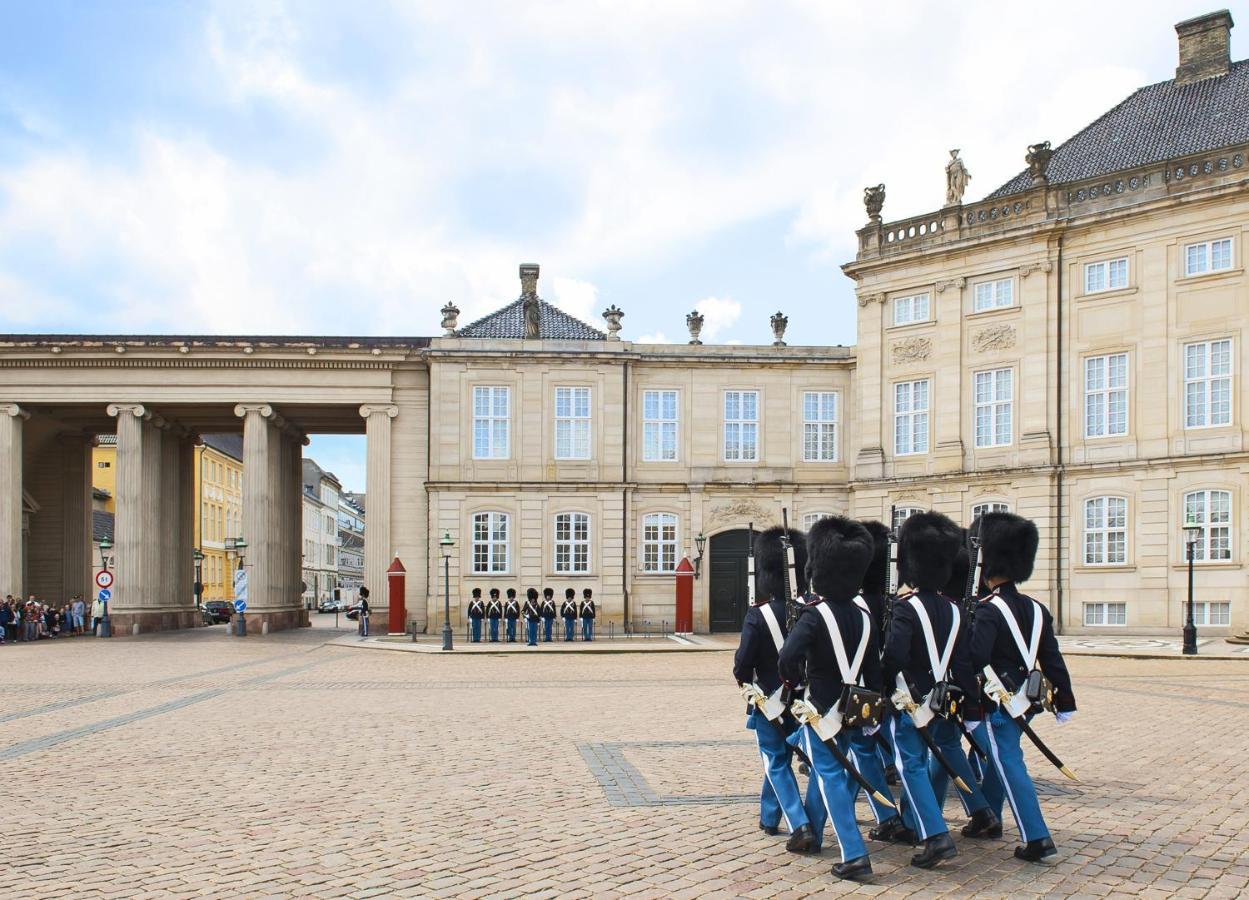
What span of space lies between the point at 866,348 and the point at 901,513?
17.6 feet

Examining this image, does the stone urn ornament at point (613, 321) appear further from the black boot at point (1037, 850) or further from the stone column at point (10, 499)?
the black boot at point (1037, 850)

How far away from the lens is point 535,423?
41406 mm

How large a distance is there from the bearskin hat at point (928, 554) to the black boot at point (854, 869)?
1907 mm

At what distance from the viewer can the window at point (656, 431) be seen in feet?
138

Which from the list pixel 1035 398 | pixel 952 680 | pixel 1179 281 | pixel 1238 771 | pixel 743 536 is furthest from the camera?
pixel 743 536

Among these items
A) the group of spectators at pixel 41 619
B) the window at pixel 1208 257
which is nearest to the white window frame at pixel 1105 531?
the window at pixel 1208 257

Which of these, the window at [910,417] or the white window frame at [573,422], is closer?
the window at [910,417]

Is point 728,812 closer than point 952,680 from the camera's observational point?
No

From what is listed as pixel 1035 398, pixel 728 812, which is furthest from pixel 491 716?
pixel 1035 398

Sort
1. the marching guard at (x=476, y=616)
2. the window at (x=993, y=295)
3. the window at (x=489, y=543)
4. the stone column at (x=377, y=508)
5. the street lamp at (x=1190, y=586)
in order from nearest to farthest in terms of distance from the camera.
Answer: the street lamp at (x=1190, y=586) < the window at (x=993, y=295) < the marching guard at (x=476, y=616) < the stone column at (x=377, y=508) < the window at (x=489, y=543)

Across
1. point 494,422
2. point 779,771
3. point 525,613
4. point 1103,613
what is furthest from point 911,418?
point 779,771

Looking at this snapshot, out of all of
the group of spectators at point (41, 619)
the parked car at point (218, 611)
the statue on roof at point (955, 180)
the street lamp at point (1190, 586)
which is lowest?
the parked car at point (218, 611)

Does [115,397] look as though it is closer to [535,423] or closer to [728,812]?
[535,423]

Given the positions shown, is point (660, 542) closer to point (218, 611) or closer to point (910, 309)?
point (910, 309)
